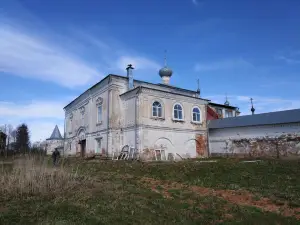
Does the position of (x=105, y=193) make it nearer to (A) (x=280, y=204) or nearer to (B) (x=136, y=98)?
(A) (x=280, y=204)

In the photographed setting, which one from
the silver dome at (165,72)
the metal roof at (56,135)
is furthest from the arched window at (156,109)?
the metal roof at (56,135)

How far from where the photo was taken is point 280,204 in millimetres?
7523

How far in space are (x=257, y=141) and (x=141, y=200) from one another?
17.4 metres

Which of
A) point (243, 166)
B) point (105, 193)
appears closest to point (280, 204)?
point (105, 193)

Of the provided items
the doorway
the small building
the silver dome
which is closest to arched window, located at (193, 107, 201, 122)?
the silver dome

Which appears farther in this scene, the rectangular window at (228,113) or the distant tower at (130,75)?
the rectangular window at (228,113)

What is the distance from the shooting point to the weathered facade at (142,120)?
20875 mm

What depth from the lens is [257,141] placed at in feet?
72.4

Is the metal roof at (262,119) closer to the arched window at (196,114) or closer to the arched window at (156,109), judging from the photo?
the arched window at (196,114)

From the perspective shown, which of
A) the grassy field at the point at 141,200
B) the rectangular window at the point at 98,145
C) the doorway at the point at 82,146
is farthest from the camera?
the doorway at the point at 82,146

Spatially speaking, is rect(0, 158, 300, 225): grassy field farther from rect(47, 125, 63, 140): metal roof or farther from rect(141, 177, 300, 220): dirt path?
rect(47, 125, 63, 140): metal roof

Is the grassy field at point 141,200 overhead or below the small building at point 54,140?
below

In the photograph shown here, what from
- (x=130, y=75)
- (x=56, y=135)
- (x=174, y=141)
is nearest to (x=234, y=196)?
(x=174, y=141)

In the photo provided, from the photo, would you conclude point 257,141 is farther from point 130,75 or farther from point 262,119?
point 130,75
